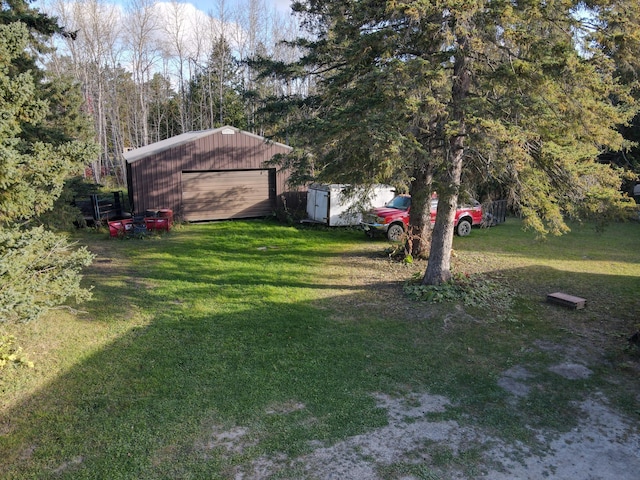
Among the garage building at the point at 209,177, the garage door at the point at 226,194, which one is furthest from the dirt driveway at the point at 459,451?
the garage door at the point at 226,194

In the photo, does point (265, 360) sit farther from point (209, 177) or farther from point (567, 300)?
point (209, 177)

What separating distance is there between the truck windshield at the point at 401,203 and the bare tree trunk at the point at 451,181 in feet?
17.9

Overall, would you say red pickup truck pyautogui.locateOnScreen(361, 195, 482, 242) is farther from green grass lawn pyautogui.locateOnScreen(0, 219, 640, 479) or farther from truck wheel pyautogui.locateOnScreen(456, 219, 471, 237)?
green grass lawn pyautogui.locateOnScreen(0, 219, 640, 479)

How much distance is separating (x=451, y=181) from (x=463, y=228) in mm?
7550

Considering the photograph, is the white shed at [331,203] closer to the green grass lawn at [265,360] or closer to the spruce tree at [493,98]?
the green grass lawn at [265,360]

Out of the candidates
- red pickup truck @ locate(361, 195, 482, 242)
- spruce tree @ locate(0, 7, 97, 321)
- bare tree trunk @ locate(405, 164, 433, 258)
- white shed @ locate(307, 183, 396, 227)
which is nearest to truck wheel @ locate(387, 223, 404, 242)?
red pickup truck @ locate(361, 195, 482, 242)

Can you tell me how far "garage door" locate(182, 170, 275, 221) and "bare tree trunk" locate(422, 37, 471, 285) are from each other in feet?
32.6

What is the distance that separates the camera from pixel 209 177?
16.9 m

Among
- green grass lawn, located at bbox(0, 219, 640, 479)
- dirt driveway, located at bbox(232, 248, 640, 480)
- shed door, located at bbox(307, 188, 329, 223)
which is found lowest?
dirt driveway, located at bbox(232, 248, 640, 480)

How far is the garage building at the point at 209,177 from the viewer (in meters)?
16.0

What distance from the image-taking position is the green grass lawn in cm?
432

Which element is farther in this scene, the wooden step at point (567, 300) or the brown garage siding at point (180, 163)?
the brown garage siding at point (180, 163)

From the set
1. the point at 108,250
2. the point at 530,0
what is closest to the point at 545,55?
the point at 530,0

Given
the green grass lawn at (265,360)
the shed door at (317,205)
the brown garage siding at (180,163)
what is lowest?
the green grass lawn at (265,360)
